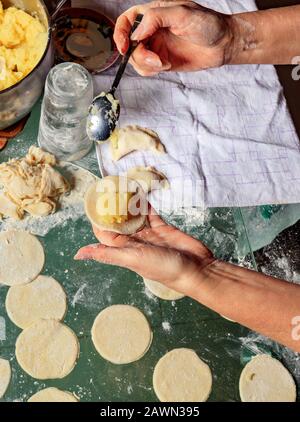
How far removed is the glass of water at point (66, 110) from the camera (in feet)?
5.35

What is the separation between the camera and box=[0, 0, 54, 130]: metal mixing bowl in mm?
1564

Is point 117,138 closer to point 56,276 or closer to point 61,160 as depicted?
point 61,160

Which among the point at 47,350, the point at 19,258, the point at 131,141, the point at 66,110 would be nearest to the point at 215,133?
the point at 131,141

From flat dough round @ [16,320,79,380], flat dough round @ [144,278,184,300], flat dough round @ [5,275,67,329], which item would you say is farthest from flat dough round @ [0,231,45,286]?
flat dough round @ [144,278,184,300]

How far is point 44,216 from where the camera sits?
1.75 metres

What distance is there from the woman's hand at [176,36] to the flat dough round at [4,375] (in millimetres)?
1032

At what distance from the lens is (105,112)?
1.71 meters

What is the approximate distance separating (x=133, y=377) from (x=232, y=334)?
34 cm

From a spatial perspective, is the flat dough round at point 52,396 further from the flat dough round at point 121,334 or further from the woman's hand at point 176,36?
the woman's hand at point 176,36

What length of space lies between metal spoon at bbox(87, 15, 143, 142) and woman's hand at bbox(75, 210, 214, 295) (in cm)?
33

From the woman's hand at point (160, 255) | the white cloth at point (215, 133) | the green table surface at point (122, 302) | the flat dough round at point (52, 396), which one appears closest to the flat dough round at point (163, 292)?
the green table surface at point (122, 302)

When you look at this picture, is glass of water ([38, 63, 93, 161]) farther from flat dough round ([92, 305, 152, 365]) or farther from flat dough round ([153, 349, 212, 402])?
flat dough round ([153, 349, 212, 402])

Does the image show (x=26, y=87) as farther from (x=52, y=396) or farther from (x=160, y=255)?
(x=52, y=396)
